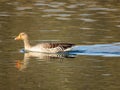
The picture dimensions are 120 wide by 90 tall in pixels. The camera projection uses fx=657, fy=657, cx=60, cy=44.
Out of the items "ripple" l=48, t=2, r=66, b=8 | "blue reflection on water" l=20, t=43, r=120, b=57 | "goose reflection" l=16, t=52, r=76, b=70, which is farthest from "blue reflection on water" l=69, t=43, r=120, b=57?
"ripple" l=48, t=2, r=66, b=8

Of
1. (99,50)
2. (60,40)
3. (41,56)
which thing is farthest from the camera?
(60,40)

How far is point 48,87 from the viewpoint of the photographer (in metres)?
15.9

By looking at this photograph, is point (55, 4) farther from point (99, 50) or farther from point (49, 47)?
point (99, 50)

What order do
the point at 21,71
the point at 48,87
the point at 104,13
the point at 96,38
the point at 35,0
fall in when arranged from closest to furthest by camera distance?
the point at 48,87 < the point at 21,71 < the point at 96,38 < the point at 104,13 < the point at 35,0

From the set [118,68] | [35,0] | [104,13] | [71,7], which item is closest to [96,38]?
[118,68]

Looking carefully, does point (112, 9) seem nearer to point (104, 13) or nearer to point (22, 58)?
point (104, 13)

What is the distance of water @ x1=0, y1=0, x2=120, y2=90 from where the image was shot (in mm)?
16609

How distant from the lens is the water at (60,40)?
16609 mm

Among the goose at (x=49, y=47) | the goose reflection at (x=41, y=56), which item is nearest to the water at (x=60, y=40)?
the goose reflection at (x=41, y=56)

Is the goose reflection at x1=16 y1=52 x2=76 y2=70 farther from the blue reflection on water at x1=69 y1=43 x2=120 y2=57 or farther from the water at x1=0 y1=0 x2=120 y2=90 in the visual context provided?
the blue reflection on water at x1=69 y1=43 x2=120 y2=57

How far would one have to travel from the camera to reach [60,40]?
2338cm

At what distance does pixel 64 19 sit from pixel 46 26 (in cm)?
244

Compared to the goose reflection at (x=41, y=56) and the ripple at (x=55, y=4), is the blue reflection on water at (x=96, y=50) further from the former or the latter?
the ripple at (x=55, y=4)

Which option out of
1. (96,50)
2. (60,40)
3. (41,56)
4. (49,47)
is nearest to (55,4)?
(60,40)
